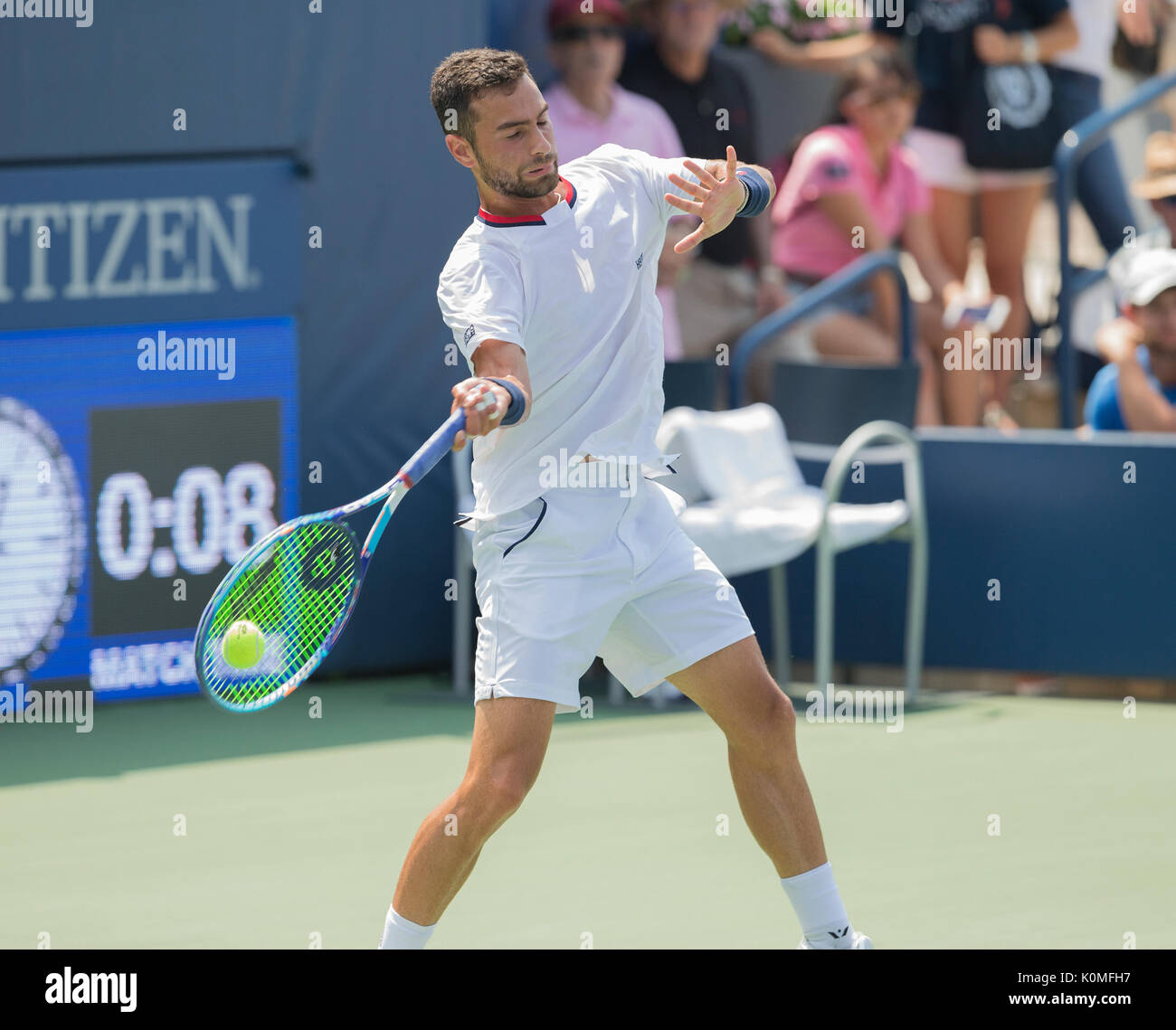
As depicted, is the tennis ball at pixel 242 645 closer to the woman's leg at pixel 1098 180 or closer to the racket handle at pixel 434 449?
the racket handle at pixel 434 449

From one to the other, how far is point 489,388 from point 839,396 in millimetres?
4934

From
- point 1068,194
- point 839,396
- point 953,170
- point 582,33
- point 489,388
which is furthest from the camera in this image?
point 953,170

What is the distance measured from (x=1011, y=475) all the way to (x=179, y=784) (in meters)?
3.30

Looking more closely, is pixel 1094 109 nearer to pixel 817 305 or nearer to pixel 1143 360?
pixel 817 305

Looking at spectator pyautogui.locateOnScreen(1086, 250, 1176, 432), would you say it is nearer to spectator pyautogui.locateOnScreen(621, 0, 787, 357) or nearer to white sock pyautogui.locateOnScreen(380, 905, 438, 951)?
spectator pyautogui.locateOnScreen(621, 0, 787, 357)

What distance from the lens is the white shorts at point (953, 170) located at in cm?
991

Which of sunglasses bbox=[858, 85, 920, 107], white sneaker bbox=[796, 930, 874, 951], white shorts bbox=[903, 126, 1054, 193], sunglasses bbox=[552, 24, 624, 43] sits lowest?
white sneaker bbox=[796, 930, 874, 951]

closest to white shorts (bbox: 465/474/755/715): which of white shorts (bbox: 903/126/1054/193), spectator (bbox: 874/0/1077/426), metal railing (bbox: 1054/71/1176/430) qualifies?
metal railing (bbox: 1054/71/1176/430)

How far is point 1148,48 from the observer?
34.6 ft

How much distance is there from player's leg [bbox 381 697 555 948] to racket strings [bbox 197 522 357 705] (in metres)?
0.35

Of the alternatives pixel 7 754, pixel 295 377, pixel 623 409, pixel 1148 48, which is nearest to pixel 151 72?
pixel 295 377

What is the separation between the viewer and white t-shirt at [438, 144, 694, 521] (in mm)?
4320

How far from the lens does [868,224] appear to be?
9.51 m

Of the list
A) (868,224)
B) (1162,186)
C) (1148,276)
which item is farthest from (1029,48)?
(1148,276)
